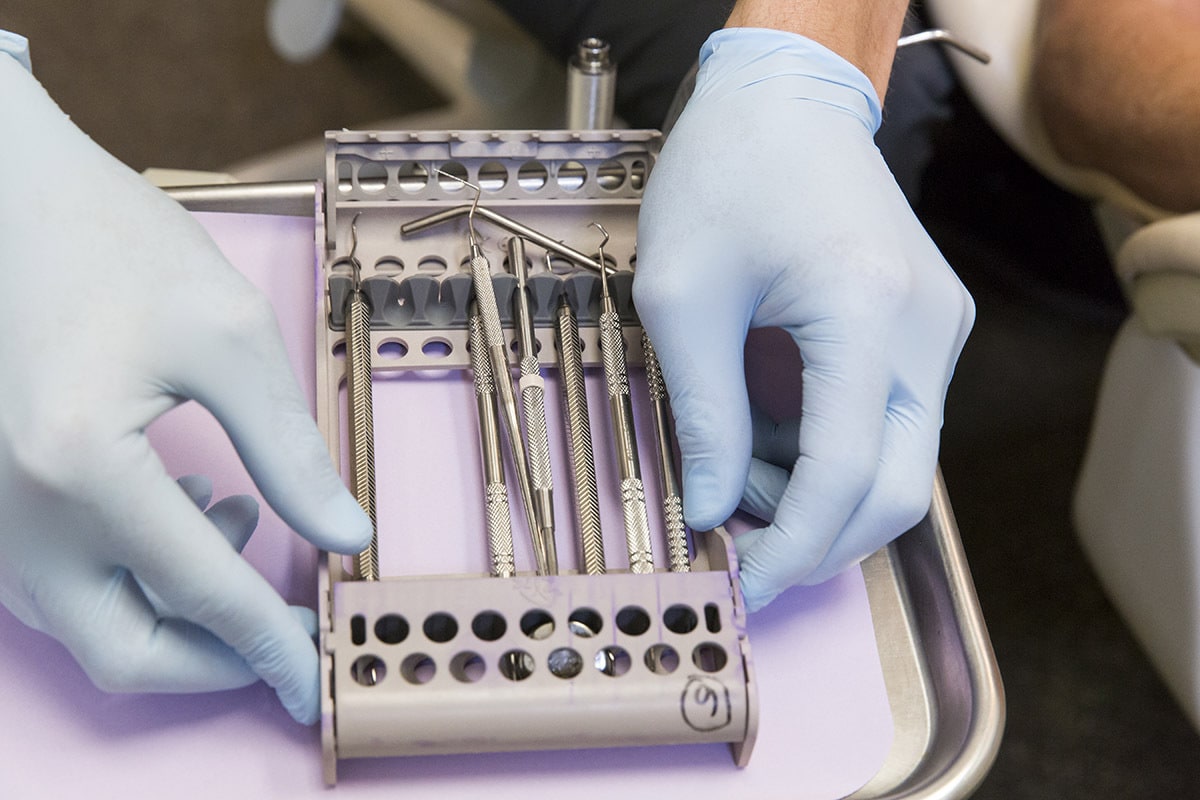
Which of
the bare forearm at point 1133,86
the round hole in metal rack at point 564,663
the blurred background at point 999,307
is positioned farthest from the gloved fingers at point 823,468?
the blurred background at point 999,307

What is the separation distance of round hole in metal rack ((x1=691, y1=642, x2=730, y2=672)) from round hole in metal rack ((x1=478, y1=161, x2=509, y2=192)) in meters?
0.38

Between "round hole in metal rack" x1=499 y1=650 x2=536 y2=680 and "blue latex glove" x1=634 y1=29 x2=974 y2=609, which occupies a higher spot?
"blue latex glove" x1=634 y1=29 x2=974 y2=609

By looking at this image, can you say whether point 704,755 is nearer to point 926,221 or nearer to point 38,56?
point 926,221

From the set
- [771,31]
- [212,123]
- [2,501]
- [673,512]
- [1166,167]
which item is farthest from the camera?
[212,123]

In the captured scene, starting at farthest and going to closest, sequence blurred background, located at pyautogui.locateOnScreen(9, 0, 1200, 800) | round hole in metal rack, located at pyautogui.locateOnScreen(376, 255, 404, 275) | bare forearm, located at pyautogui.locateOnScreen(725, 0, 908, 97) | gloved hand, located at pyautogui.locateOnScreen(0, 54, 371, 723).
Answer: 1. blurred background, located at pyautogui.locateOnScreen(9, 0, 1200, 800)
2. bare forearm, located at pyautogui.locateOnScreen(725, 0, 908, 97)
3. round hole in metal rack, located at pyautogui.locateOnScreen(376, 255, 404, 275)
4. gloved hand, located at pyautogui.locateOnScreen(0, 54, 371, 723)

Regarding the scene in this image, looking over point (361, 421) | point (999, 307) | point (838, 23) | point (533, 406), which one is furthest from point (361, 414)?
point (999, 307)

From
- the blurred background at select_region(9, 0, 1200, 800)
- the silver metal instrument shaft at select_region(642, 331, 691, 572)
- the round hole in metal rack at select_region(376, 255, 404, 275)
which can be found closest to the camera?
the silver metal instrument shaft at select_region(642, 331, 691, 572)

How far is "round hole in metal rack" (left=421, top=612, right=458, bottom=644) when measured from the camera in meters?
0.62

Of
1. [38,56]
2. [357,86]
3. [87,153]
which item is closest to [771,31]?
[87,153]

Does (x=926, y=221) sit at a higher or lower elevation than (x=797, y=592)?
lower

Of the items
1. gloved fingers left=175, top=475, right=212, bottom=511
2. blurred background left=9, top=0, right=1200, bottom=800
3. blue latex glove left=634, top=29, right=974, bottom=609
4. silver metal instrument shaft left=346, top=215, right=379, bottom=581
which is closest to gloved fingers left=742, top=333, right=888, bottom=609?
blue latex glove left=634, top=29, right=974, bottom=609

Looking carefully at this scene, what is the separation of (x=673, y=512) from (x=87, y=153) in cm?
41

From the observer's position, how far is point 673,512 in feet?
2.27

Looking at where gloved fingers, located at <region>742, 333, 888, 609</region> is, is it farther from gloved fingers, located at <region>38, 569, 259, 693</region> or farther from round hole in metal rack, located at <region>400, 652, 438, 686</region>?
gloved fingers, located at <region>38, 569, 259, 693</region>
